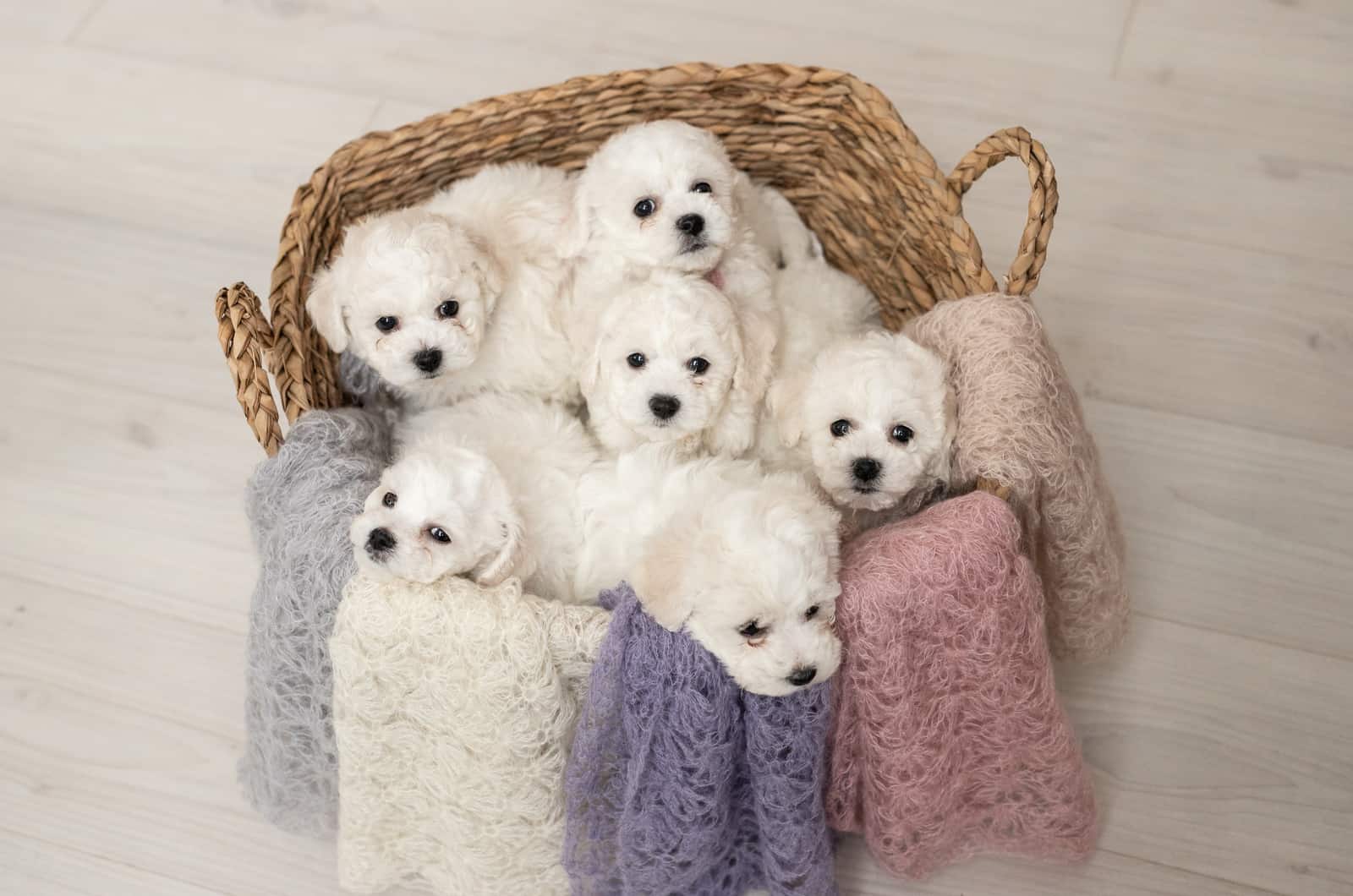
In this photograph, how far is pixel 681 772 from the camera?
1.74 metres

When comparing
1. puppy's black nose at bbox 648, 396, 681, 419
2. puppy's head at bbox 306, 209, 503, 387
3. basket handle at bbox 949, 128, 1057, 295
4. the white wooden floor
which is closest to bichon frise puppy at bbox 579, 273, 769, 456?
puppy's black nose at bbox 648, 396, 681, 419

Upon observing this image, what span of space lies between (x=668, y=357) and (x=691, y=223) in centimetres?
25

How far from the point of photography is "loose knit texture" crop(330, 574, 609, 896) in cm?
171

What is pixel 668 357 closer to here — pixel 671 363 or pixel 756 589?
pixel 671 363

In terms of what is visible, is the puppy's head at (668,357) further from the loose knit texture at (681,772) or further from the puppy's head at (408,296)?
the loose knit texture at (681,772)

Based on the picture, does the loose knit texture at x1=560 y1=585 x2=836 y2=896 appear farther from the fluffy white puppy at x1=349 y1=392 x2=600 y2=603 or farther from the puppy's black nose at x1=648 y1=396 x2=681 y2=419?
the puppy's black nose at x1=648 y1=396 x2=681 y2=419

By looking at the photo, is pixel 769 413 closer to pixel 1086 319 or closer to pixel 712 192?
pixel 712 192

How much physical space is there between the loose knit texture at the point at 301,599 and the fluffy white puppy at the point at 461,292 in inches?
6.5

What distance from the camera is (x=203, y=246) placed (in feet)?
9.81

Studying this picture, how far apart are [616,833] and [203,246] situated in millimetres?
1831

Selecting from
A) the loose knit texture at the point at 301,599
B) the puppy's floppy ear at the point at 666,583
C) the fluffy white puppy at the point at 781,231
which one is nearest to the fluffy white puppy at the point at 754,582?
the puppy's floppy ear at the point at 666,583

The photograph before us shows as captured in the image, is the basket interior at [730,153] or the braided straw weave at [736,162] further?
the basket interior at [730,153]

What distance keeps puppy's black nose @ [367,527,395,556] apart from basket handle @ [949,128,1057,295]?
1015 millimetres

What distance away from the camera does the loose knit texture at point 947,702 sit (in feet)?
5.68
